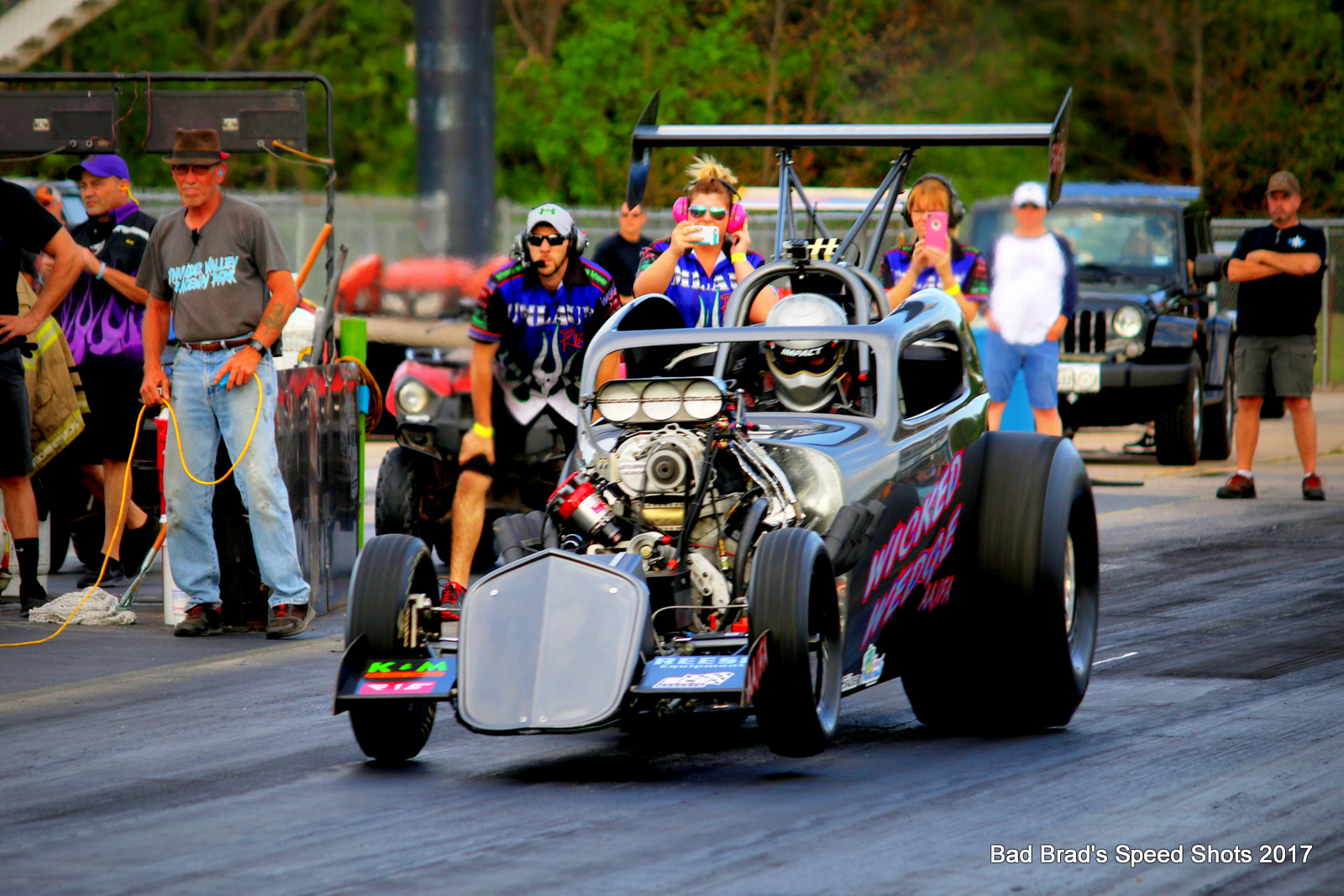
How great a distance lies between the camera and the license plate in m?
15.8

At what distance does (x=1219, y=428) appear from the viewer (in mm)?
17172

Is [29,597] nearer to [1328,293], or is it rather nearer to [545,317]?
[545,317]

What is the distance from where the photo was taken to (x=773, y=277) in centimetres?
686

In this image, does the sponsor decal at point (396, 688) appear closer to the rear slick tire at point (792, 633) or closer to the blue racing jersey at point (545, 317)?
the rear slick tire at point (792, 633)

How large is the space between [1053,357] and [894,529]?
6170mm

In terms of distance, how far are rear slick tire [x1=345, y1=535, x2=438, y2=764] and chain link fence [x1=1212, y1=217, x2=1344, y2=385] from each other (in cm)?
1770

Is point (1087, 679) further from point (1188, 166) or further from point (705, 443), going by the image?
point (1188, 166)

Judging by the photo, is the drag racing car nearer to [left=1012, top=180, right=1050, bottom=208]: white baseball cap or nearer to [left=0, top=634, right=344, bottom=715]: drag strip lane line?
[left=0, top=634, right=344, bottom=715]: drag strip lane line

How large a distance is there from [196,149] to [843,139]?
2980mm

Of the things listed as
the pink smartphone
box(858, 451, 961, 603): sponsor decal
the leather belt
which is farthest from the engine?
the pink smartphone

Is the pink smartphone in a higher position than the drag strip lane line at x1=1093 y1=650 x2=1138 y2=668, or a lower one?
higher

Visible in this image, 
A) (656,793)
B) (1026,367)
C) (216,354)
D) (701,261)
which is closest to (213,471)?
(216,354)

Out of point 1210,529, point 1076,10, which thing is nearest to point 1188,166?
point 1076,10

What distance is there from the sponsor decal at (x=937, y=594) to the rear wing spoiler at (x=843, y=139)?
147 cm
